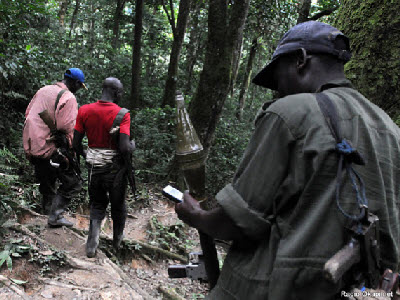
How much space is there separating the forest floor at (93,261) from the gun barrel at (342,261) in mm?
3385

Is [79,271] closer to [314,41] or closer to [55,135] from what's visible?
[55,135]

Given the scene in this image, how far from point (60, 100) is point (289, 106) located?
173 inches

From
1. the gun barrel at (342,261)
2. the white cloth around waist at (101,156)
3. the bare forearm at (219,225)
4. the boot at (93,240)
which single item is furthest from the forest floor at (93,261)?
the gun barrel at (342,261)

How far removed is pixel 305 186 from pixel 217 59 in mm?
6087

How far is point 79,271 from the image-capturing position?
4.41 meters

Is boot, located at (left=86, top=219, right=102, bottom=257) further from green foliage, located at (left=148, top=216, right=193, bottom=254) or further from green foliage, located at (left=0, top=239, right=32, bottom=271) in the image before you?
green foliage, located at (left=148, top=216, right=193, bottom=254)

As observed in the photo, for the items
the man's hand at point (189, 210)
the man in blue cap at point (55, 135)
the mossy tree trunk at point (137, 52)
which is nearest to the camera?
the man's hand at point (189, 210)

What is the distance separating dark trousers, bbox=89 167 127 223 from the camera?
4.68 m

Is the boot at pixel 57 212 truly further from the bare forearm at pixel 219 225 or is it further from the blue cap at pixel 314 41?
the blue cap at pixel 314 41

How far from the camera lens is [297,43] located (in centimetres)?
159

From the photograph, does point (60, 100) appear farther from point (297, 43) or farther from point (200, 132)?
point (297, 43)

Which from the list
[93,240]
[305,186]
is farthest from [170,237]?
[305,186]

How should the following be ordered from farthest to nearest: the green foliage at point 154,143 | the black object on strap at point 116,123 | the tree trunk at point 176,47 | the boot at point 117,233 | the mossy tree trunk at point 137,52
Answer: the mossy tree trunk at point 137,52 < the tree trunk at point 176,47 < the green foliage at point 154,143 < the boot at point 117,233 < the black object on strap at point 116,123

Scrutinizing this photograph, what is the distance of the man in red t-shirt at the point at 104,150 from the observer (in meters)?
4.48
